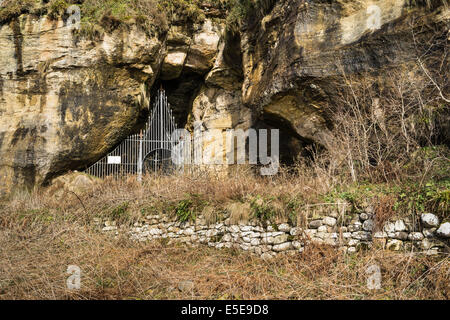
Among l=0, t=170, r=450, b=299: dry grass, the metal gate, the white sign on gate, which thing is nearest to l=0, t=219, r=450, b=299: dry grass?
l=0, t=170, r=450, b=299: dry grass

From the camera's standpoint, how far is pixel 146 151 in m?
11.8

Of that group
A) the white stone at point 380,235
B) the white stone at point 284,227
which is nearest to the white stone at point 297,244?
the white stone at point 284,227

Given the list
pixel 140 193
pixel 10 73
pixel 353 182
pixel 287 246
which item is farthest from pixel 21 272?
pixel 10 73

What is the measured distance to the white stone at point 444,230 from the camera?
4516mm

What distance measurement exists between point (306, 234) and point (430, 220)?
1.93 metres

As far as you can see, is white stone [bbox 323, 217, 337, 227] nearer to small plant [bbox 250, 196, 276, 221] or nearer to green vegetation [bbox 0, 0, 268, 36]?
small plant [bbox 250, 196, 276, 221]

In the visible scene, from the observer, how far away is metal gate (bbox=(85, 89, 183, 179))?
11.1m

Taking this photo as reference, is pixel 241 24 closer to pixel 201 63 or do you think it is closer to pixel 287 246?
pixel 201 63

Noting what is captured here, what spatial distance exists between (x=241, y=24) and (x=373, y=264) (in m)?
9.41

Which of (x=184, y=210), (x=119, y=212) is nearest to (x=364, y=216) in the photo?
(x=184, y=210)

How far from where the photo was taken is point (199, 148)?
12.6 metres

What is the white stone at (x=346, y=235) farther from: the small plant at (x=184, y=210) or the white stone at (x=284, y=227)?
the small plant at (x=184, y=210)

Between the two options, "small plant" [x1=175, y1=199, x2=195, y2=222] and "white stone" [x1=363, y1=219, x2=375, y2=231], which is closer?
"white stone" [x1=363, y1=219, x2=375, y2=231]
